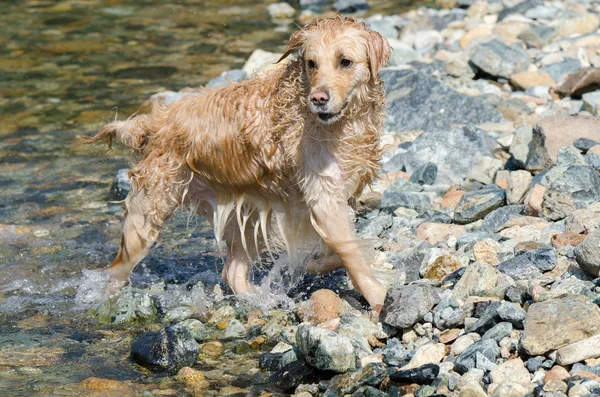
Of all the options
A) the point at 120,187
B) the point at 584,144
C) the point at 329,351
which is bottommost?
the point at 120,187

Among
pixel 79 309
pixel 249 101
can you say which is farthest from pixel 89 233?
pixel 249 101

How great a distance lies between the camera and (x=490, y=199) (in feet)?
25.5

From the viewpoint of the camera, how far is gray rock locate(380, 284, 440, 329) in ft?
19.9

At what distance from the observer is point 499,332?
552cm

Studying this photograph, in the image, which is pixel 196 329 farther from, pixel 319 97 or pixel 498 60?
pixel 498 60

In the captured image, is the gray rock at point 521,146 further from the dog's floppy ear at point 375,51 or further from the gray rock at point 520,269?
the dog's floppy ear at point 375,51

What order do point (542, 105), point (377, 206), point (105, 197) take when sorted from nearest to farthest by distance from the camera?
point (377, 206)
point (105, 197)
point (542, 105)

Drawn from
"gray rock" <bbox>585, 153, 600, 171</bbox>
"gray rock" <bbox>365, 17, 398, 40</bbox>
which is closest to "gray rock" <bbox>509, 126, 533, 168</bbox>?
"gray rock" <bbox>585, 153, 600, 171</bbox>

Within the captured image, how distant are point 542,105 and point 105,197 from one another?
4984 millimetres

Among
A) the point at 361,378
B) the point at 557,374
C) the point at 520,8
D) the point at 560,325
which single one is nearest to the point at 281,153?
the point at 361,378

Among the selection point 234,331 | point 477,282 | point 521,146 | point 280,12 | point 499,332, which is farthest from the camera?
point 280,12

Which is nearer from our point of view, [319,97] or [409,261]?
[319,97]

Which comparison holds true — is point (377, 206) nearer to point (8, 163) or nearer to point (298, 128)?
point (298, 128)

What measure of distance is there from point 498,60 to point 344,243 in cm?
614
